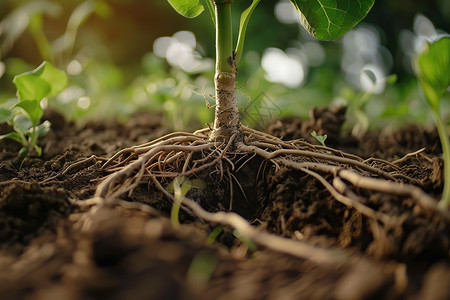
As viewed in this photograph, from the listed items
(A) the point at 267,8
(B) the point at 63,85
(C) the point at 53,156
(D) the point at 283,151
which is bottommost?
(C) the point at 53,156

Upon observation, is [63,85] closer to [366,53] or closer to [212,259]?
[212,259]

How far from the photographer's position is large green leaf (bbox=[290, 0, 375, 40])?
3.51 feet

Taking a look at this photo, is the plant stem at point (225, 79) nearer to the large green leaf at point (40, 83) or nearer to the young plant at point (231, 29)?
the young plant at point (231, 29)

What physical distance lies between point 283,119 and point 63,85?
32.4 inches

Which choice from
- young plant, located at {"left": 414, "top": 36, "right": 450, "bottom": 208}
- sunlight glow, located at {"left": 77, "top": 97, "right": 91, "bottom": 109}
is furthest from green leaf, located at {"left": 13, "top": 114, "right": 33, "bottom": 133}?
young plant, located at {"left": 414, "top": 36, "right": 450, "bottom": 208}

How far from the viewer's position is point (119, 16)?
4730 mm

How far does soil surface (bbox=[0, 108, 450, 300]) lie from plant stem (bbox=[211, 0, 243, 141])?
0.45 ft

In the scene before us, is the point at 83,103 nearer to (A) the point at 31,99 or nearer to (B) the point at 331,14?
(A) the point at 31,99

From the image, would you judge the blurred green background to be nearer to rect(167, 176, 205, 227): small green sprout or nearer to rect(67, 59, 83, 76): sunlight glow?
rect(67, 59, 83, 76): sunlight glow

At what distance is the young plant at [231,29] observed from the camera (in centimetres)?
105

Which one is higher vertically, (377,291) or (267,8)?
(267,8)

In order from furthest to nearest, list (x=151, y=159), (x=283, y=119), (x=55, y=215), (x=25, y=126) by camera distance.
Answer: (x=283, y=119)
(x=25, y=126)
(x=151, y=159)
(x=55, y=215)

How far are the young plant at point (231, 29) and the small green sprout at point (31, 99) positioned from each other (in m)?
Answer: 0.41

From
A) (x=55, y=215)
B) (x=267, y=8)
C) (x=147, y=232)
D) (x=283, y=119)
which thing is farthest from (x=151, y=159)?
(x=267, y=8)
